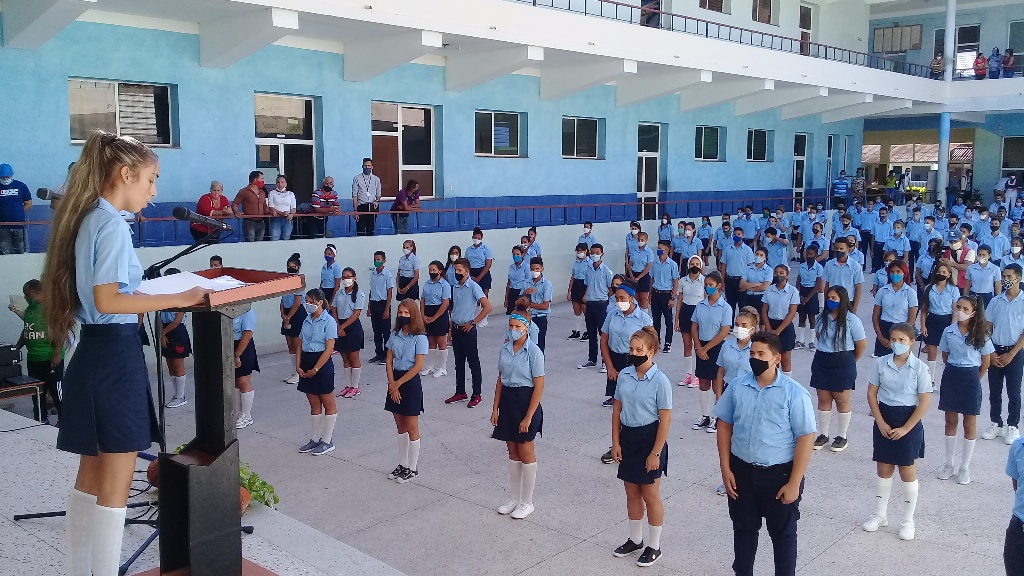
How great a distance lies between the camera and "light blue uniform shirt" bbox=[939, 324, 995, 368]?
7719 mm

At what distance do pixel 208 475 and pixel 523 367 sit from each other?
155 inches

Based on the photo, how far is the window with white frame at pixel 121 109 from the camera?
43.4 ft

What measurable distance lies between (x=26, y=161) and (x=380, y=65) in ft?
20.0

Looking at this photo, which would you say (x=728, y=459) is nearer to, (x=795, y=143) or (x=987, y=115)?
(x=795, y=143)

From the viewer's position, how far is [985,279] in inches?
477

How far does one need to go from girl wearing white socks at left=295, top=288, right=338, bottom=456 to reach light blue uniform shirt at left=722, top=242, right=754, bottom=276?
8.75 m

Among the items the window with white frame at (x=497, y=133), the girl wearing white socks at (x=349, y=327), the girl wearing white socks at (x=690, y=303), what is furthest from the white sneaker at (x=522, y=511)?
the window with white frame at (x=497, y=133)

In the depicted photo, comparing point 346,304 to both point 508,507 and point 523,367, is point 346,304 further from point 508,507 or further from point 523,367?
point 508,507

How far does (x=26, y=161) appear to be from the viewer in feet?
41.2

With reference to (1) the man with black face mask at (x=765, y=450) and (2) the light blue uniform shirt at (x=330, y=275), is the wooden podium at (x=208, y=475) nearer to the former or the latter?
(1) the man with black face mask at (x=765, y=450)

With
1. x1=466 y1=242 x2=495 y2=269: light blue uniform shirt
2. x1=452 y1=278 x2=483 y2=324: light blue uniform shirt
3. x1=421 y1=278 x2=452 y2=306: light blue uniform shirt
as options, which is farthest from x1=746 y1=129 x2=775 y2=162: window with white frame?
x1=452 y1=278 x2=483 y2=324: light blue uniform shirt

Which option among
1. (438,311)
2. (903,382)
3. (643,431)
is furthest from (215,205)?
(903,382)

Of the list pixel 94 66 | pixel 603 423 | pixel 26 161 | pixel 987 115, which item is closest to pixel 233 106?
pixel 94 66

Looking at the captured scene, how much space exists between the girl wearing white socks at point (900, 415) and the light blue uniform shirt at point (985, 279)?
6.54 meters
